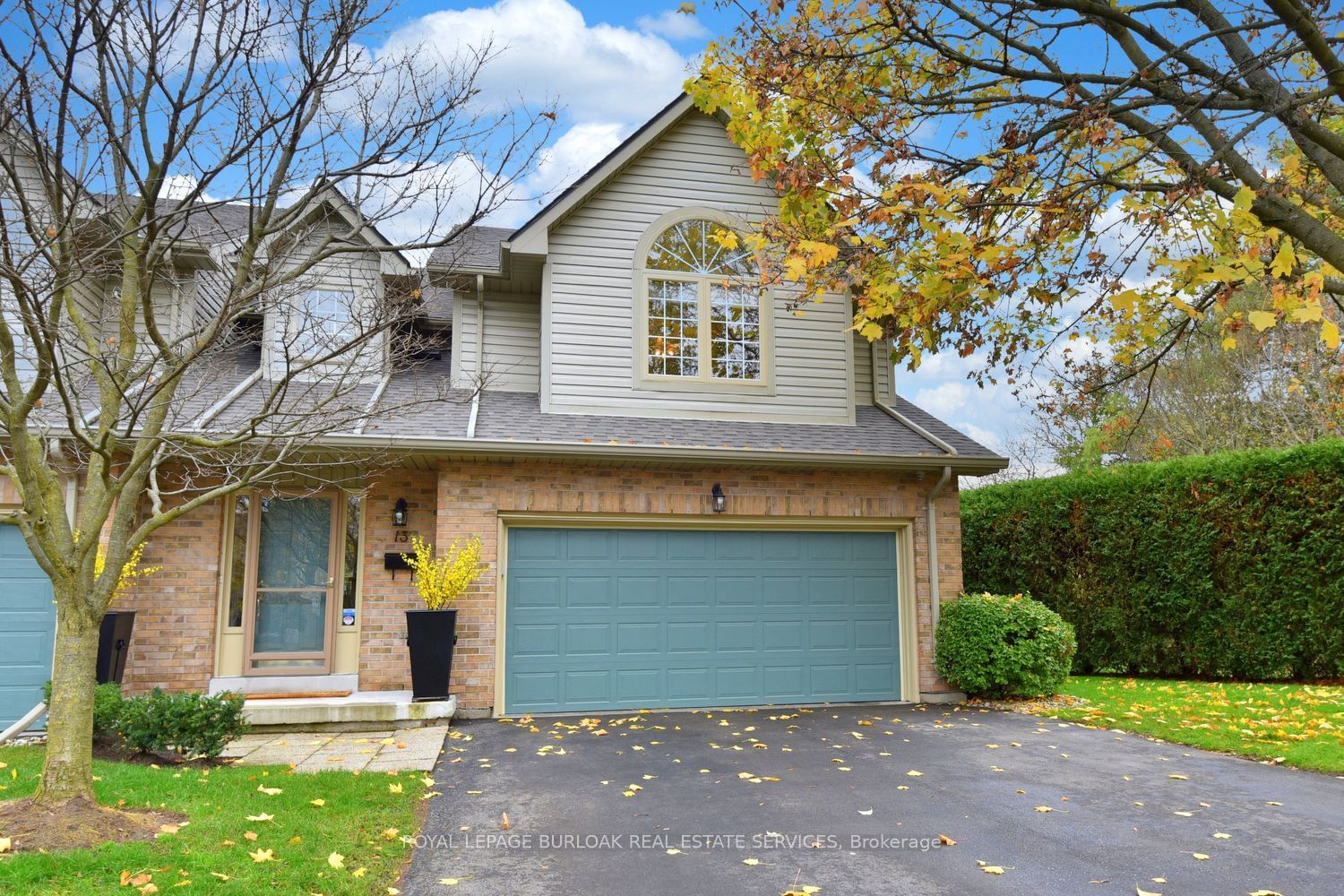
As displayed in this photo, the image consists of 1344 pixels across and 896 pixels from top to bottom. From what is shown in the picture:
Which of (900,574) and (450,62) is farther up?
(450,62)

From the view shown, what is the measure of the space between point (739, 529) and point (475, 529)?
10.0 ft

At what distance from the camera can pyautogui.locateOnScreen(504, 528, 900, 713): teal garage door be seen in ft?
31.7

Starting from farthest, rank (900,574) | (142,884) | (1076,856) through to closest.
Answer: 1. (900,574)
2. (1076,856)
3. (142,884)

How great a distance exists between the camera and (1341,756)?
671 centimetres

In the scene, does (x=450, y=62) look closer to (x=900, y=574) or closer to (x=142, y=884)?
(x=142, y=884)

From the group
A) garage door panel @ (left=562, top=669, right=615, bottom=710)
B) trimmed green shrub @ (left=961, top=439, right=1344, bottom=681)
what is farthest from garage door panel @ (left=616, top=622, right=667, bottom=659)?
trimmed green shrub @ (left=961, top=439, right=1344, bottom=681)

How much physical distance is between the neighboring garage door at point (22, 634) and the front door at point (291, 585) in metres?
1.81

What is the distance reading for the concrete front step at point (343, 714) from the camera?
8297 millimetres

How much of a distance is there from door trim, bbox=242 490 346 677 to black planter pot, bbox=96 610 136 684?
1108 mm

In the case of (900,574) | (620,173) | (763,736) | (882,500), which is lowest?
(763,736)

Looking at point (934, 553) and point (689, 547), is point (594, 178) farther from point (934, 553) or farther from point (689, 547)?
point (934, 553)

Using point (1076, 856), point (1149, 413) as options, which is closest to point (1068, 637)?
point (1076, 856)

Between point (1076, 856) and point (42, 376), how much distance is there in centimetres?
612

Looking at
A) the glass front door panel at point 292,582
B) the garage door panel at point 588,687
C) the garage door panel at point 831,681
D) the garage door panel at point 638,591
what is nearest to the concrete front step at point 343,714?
the glass front door panel at point 292,582
